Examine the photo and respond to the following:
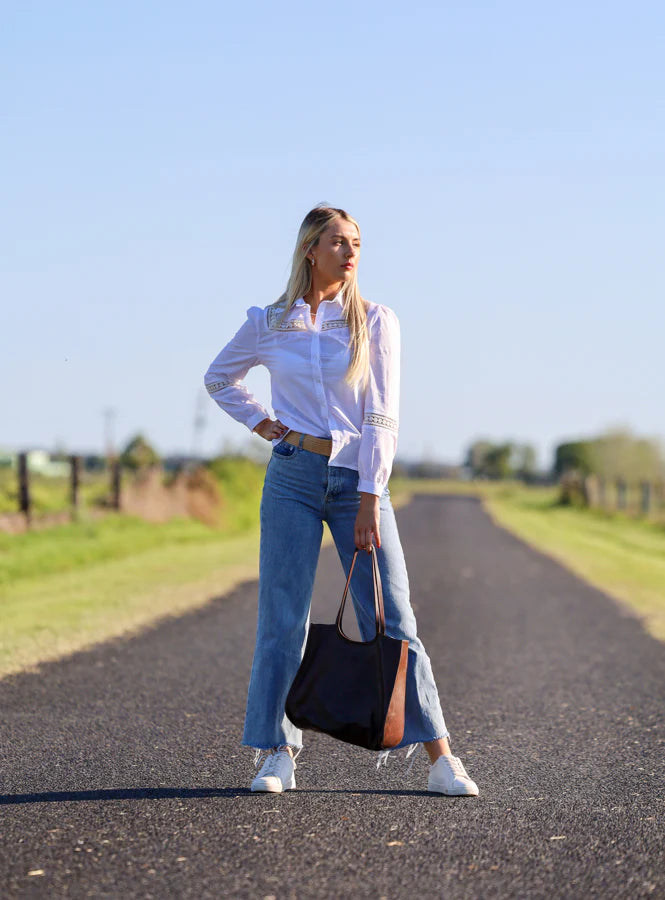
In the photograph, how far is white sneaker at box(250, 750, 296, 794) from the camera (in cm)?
382

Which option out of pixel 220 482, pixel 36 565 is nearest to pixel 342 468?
pixel 36 565

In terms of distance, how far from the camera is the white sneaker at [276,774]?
3818mm

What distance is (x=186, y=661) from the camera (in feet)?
23.4

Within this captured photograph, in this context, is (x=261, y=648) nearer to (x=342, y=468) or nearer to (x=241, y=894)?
(x=342, y=468)

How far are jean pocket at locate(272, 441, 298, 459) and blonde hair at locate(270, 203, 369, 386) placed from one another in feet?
1.04

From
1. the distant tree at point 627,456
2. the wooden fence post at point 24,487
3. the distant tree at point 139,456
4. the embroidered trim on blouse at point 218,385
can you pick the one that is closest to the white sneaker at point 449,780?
the embroidered trim on blouse at point 218,385

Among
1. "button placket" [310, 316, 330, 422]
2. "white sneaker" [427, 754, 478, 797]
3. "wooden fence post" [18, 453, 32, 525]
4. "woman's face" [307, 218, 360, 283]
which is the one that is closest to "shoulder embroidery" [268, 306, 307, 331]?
"button placket" [310, 316, 330, 422]

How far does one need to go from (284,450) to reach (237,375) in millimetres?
420

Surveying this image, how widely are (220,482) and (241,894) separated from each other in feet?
88.9

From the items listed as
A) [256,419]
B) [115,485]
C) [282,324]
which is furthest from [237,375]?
[115,485]

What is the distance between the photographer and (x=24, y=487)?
52.5 feet

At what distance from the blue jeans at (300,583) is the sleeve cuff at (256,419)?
0.14m

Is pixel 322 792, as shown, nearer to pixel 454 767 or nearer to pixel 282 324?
pixel 454 767

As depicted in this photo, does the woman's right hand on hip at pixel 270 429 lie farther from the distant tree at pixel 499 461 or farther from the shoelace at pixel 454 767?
the distant tree at pixel 499 461
